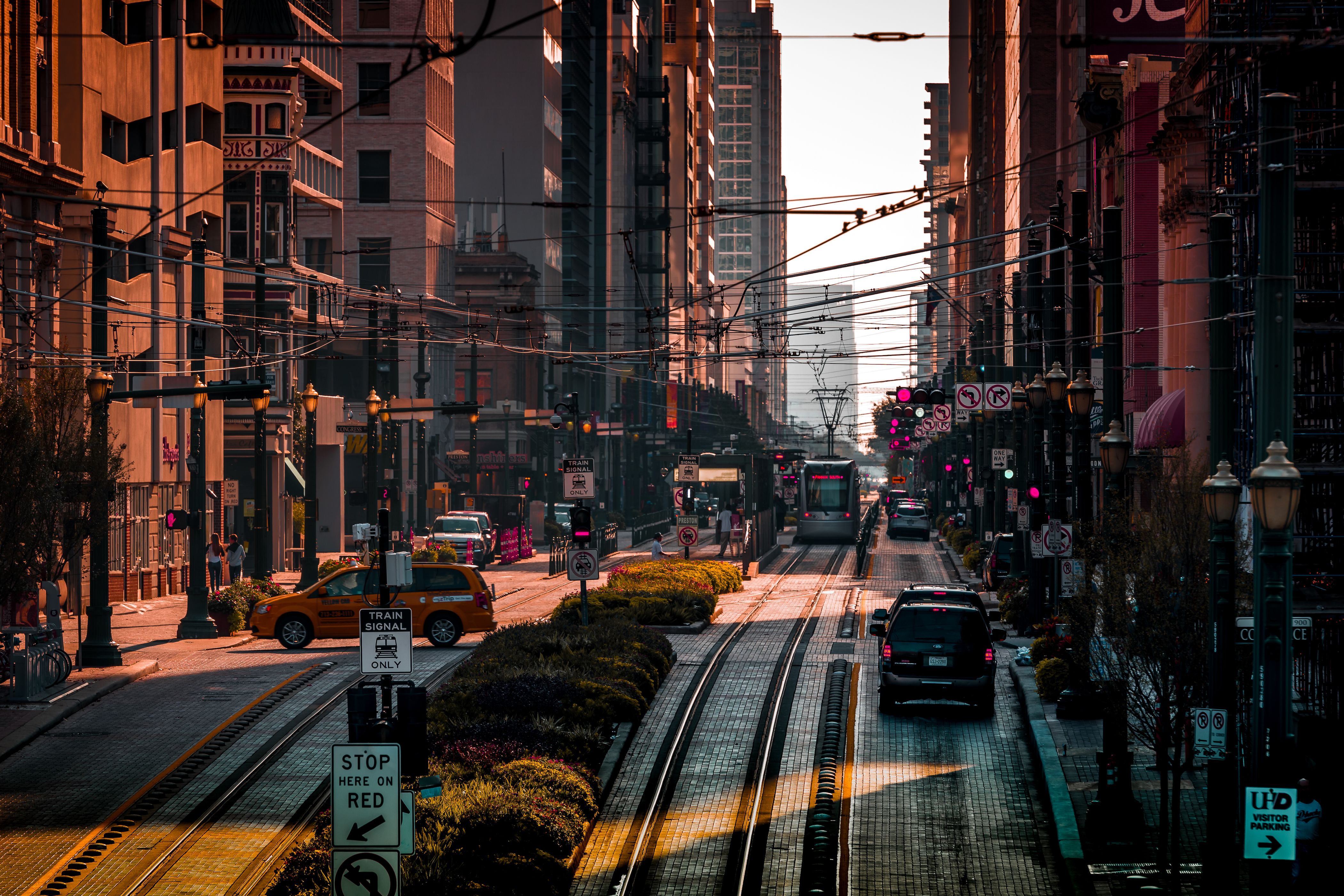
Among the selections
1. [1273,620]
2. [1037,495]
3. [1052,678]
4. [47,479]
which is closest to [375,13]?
[1037,495]

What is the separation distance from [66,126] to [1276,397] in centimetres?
3641

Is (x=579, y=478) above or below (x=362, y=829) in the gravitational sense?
above

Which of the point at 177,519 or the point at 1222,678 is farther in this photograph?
the point at 177,519

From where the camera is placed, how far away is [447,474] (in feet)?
287

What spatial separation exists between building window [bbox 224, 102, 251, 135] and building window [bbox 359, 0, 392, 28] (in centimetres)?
3505

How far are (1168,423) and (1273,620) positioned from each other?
2554 centimetres

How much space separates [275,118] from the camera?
59594 mm

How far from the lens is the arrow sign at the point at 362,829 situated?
12.2 m

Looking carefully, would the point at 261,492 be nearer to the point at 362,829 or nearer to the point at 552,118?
the point at 362,829

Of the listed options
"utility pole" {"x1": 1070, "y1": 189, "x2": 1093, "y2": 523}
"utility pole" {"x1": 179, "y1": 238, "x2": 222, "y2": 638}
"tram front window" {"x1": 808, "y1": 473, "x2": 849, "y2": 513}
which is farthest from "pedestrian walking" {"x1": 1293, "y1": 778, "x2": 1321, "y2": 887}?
"tram front window" {"x1": 808, "y1": 473, "x2": 849, "y2": 513}

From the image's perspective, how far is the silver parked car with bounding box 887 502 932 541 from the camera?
272 feet

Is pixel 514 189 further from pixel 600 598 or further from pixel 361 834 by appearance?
pixel 361 834

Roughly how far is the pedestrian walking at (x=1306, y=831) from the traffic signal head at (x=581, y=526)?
17.5 meters

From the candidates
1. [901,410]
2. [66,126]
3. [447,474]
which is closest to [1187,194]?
[66,126]
